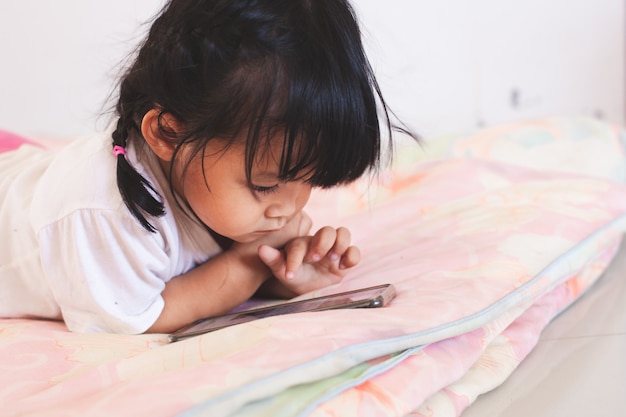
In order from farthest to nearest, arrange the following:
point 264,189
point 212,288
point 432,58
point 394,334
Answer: point 432,58 → point 212,288 → point 264,189 → point 394,334

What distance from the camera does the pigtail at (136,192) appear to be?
2.76 feet

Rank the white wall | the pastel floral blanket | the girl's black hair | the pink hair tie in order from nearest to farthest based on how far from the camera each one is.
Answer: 1. the pastel floral blanket
2. the girl's black hair
3. the pink hair tie
4. the white wall

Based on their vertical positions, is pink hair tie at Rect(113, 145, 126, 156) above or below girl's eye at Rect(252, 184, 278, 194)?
above

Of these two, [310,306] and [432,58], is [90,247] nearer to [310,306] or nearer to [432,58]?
[310,306]

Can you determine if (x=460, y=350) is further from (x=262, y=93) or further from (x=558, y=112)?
(x=558, y=112)

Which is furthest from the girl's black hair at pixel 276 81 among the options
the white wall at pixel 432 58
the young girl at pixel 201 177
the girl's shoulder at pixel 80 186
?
the white wall at pixel 432 58

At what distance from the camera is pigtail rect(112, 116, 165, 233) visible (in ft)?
2.76

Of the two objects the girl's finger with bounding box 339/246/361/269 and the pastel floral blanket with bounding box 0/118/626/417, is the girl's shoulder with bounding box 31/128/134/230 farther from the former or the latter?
→ the girl's finger with bounding box 339/246/361/269

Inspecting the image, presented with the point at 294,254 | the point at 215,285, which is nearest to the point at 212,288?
the point at 215,285

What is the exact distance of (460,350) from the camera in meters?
0.77

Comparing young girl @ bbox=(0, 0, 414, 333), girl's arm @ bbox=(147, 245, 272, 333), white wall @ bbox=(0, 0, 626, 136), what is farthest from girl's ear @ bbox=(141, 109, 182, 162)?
white wall @ bbox=(0, 0, 626, 136)

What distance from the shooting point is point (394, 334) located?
71 cm

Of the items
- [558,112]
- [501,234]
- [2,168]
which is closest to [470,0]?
[558,112]

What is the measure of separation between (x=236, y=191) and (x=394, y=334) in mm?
225
